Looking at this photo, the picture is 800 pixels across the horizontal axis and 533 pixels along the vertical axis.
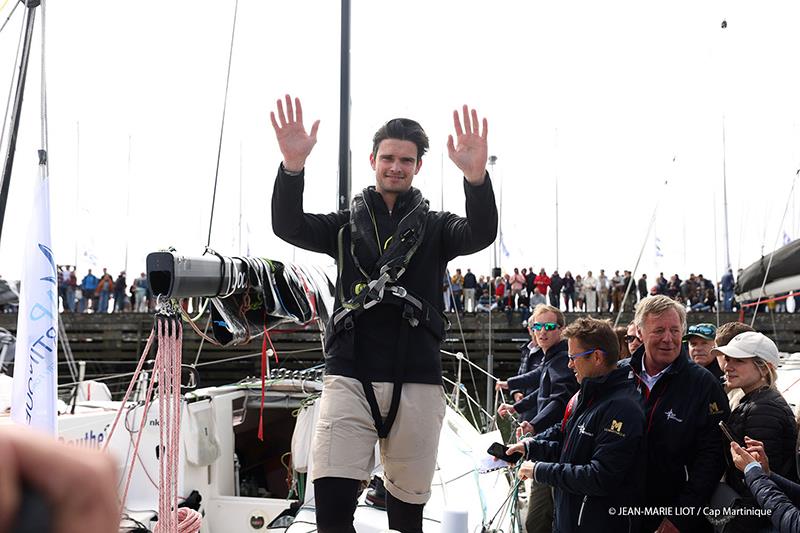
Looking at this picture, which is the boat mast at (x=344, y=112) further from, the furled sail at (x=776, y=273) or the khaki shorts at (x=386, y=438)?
the furled sail at (x=776, y=273)

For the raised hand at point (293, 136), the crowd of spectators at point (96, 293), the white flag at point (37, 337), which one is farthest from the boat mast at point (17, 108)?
the crowd of spectators at point (96, 293)

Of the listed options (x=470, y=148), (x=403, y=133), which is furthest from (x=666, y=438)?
(x=403, y=133)

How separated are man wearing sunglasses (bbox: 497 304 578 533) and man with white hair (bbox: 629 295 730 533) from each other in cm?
92

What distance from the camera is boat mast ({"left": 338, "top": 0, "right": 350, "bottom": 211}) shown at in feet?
19.1

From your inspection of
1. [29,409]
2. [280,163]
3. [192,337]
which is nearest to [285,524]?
[29,409]

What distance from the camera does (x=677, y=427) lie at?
307 cm

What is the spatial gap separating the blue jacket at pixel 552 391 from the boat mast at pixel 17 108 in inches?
165

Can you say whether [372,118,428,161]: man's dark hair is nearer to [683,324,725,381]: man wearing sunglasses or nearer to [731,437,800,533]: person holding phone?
[731,437,800,533]: person holding phone

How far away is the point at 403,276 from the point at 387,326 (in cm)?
19

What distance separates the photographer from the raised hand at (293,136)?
2.41m

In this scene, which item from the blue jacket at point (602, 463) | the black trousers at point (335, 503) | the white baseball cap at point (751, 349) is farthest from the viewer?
the white baseball cap at point (751, 349)

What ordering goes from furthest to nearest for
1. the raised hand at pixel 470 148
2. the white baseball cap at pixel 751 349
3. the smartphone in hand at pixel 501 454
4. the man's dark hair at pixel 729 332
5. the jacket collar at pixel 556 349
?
the jacket collar at pixel 556 349 → the man's dark hair at pixel 729 332 → the smartphone in hand at pixel 501 454 → the white baseball cap at pixel 751 349 → the raised hand at pixel 470 148

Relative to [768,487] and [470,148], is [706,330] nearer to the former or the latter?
[768,487]

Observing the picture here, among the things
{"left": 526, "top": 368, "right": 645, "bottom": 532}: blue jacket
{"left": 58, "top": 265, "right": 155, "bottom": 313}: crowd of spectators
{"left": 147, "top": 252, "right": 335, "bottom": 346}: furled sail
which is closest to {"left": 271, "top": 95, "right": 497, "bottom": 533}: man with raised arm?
{"left": 147, "top": 252, "right": 335, "bottom": 346}: furled sail
